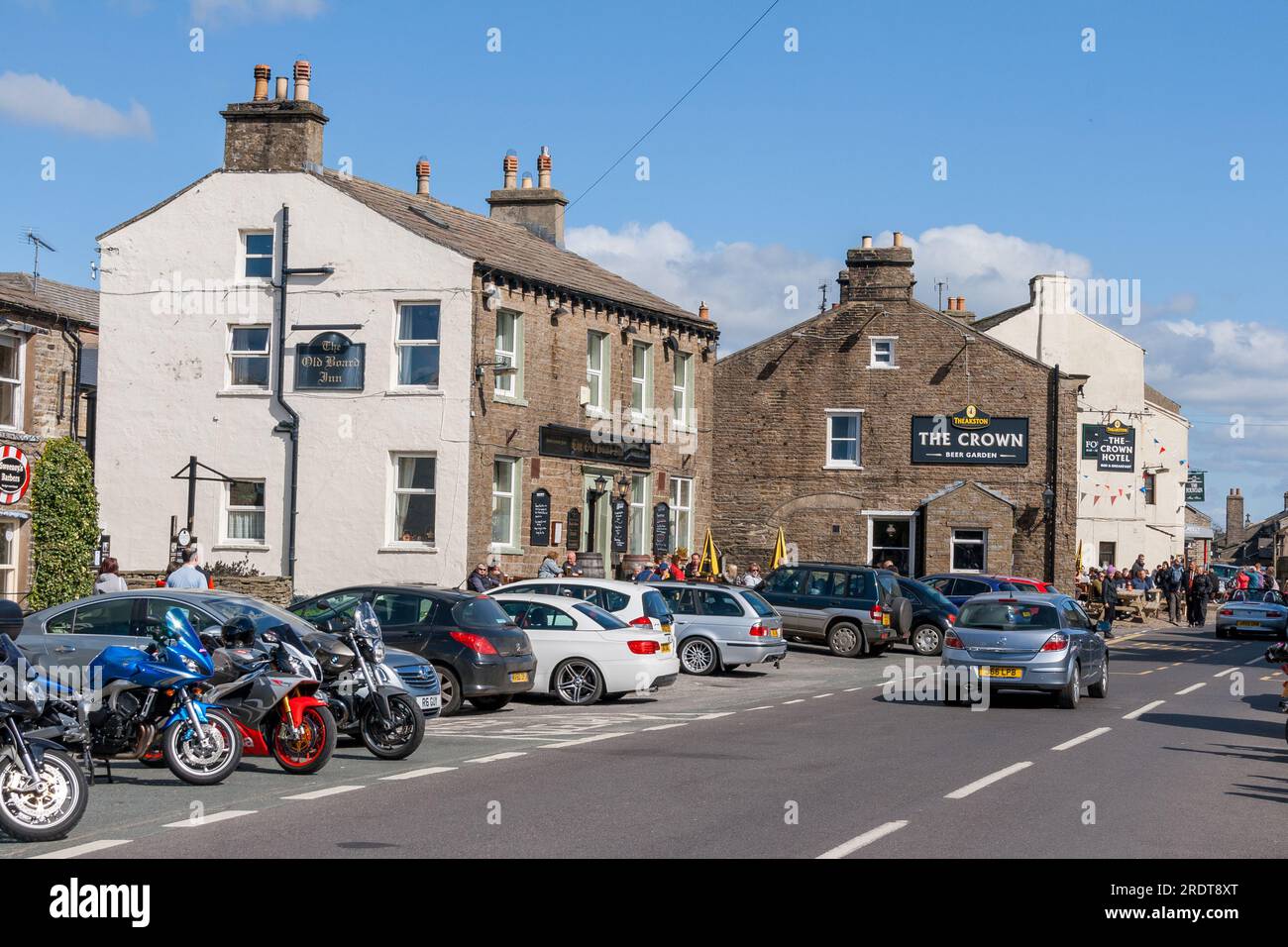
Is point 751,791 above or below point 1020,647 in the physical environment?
below

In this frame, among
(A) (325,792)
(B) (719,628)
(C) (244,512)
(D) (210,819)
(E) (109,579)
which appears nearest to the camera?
(D) (210,819)

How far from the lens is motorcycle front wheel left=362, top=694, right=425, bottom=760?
14195mm

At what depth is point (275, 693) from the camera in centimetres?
1295

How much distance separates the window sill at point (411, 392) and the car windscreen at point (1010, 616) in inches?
507

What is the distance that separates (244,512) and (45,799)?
22652 millimetres

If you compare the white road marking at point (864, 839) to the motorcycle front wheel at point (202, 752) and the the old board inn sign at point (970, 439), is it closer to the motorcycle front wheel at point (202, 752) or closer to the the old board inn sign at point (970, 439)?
the motorcycle front wheel at point (202, 752)

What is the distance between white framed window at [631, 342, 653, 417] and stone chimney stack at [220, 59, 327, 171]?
8.85 m

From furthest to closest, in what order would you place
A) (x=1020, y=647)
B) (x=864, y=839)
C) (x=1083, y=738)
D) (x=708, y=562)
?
1. (x=708, y=562)
2. (x=1020, y=647)
3. (x=1083, y=738)
4. (x=864, y=839)

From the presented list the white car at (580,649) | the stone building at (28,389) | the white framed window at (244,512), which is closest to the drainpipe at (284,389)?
the white framed window at (244,512)

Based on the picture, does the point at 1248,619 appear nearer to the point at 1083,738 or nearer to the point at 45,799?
the point at 1083,738

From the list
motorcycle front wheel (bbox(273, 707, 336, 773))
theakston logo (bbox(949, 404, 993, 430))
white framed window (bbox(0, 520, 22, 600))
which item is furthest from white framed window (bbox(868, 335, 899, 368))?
motorcycle front wheel (bbox(273, 707, 336, 773))

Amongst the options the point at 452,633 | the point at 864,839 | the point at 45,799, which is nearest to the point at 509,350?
the point at 452,633

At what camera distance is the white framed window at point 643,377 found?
36875 mm
